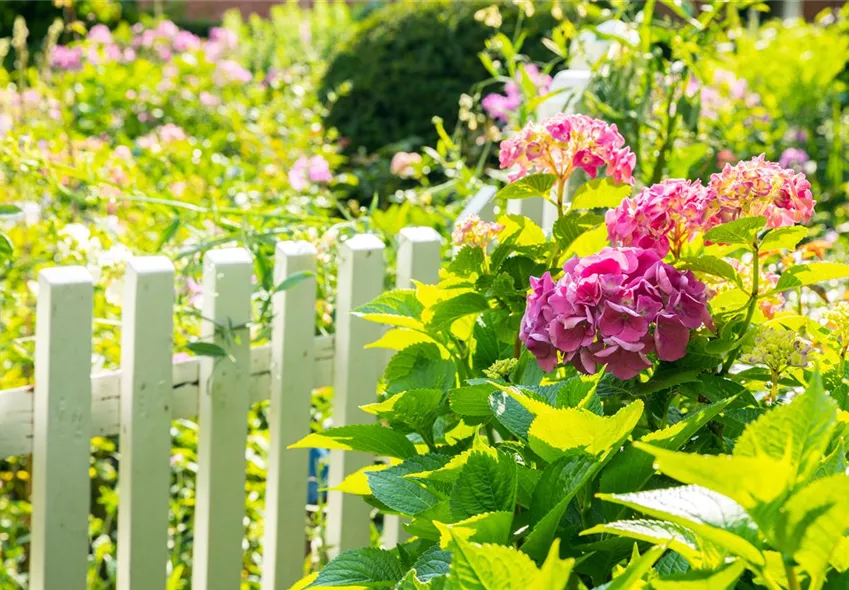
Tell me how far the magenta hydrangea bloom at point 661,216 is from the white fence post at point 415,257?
912 mm

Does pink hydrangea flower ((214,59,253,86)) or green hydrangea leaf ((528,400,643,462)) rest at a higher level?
pink hydrangea flower ((214,59,253,86))

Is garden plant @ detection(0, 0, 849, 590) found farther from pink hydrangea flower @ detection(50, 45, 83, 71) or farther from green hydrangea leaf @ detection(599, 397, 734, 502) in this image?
pink hydrangea flower @ detection(50, 45, 83, 71)

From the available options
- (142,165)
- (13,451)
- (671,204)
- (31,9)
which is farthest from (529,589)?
(31,9)

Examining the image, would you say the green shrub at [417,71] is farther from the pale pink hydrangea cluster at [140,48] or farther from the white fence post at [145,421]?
the white fence post at [145,421]

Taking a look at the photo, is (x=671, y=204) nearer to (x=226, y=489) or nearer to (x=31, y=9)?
(x=226, y=489)

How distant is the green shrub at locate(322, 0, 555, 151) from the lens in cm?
537

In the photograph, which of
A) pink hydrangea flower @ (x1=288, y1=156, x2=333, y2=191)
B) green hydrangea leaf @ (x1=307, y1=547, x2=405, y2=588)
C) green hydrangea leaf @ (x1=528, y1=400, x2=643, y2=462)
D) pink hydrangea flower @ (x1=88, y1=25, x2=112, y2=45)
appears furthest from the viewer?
pink hydrangea flower @ (x1=88, y1=25, x2=112, y2=45)

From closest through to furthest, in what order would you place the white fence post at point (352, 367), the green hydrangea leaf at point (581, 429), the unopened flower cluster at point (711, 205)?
1. the green hydrangea leaf at point (581, 429)
2. the unopened flower cluster at point (711, 205)
3. the white fence post at point (352, 367)

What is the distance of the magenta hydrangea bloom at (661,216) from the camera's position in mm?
1141

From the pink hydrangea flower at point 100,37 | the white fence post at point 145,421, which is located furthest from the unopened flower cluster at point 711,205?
the pink hydrangea flower at point 100,37

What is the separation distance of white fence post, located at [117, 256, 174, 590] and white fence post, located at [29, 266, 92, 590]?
7 cm

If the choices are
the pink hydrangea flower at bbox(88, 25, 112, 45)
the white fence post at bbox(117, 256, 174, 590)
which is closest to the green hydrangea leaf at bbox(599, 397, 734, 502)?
the white fence post at bbox(117, 256, 174, 590)

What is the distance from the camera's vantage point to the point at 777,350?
1089 mm

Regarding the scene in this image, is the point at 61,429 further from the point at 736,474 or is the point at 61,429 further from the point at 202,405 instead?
the point at 736,474
